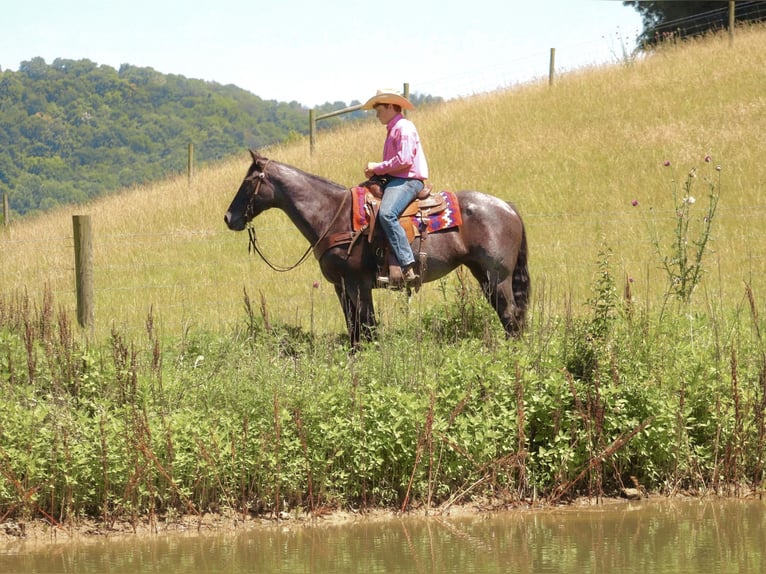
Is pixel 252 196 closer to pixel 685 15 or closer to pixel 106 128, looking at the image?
pixel 685 15

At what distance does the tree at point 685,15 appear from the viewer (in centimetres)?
3281

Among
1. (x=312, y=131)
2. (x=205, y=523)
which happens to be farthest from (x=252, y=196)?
(x=312, y=131)

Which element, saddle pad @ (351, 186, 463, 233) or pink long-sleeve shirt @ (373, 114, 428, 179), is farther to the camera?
saddle pad @ (351, 186, 463, 233)

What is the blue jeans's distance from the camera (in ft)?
33.5

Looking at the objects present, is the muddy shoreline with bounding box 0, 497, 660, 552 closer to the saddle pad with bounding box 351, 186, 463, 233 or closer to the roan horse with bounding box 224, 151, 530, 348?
the roan horse with bounding box 224, 151, 530, 348

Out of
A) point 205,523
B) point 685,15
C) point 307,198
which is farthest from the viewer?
point 685,15

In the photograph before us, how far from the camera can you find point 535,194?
2025 cm

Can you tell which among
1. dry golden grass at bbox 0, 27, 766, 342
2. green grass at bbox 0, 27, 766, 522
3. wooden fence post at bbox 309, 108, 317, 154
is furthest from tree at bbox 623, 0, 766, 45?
green grass at bbox 0, 27, 766, 522

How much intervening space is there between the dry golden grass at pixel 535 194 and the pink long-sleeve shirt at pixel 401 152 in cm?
126

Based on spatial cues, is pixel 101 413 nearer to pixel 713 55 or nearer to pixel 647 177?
pixel 647 177

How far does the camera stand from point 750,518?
283 inches

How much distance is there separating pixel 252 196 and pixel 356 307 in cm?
158

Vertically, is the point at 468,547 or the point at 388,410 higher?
the point at 388,410

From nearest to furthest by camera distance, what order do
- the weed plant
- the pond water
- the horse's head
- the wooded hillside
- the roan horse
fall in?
the pond water → the weed plant → the roan horse → the horse's head → the wooded hillside
